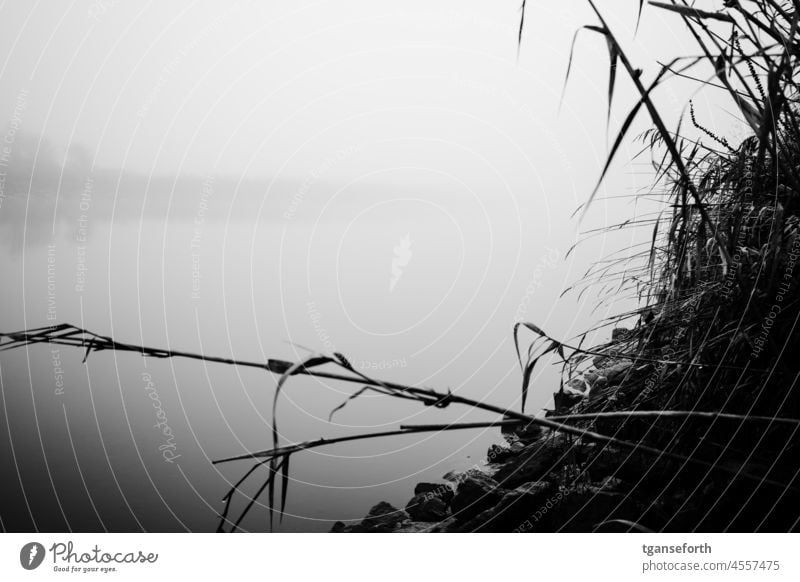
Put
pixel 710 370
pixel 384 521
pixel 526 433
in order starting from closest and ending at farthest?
pixel 710 370 → pixel 384 521 → pixel 526 433

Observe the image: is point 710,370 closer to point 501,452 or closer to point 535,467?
point 535,467

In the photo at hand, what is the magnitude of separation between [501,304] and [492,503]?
0.41m

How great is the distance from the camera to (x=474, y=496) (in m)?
1.13

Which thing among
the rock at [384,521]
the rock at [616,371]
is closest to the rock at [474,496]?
the rock at [384,521]

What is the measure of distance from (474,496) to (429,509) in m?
0.15

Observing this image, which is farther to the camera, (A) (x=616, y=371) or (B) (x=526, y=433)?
(B) (x=526, y=433)

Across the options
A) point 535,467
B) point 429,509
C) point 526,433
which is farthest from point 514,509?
point 526,433

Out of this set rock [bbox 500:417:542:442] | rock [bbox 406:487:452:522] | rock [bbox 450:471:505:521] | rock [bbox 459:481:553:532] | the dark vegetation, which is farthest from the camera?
rock [bbox 500:417:542:442]

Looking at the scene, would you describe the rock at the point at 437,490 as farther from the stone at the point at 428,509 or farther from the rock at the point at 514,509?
→ the rock at the point at 514,509

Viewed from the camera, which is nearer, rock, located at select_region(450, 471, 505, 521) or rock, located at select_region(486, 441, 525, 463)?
rock, located at select_region(450, 471, 505, 521)

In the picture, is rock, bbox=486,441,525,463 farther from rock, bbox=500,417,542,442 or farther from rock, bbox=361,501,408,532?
rock, bbox=361,501,408,532

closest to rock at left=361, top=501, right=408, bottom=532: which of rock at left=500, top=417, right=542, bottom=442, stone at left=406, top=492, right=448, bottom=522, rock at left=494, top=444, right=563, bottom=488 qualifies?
stone at left=406, top=492, right=448, bottom=522

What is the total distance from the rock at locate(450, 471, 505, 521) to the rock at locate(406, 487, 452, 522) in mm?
44

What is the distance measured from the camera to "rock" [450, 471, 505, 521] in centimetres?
110
